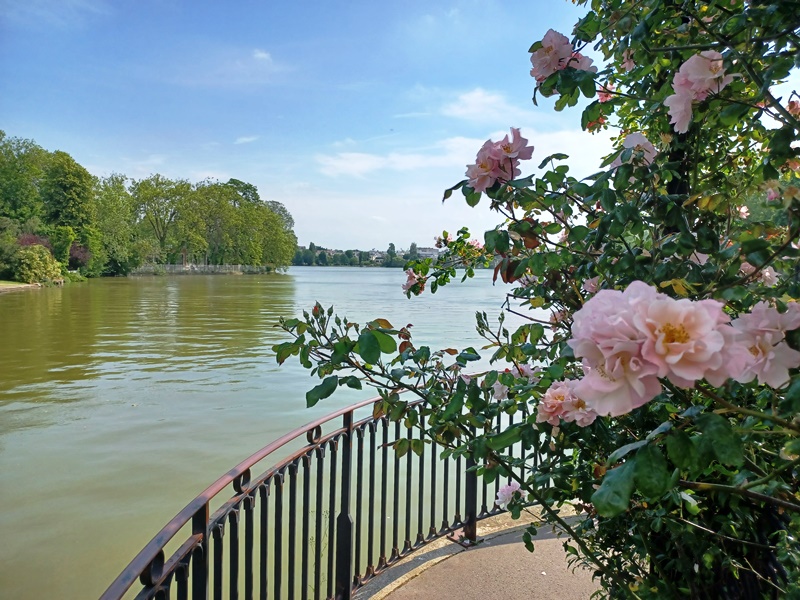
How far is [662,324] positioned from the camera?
583 millimetres

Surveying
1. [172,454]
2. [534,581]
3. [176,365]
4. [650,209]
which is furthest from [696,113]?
[176,365]

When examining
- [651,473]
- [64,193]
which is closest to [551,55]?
[651,473]

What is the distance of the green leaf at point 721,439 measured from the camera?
0.64 metres

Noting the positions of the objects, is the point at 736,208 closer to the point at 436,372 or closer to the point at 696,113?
the point at 696,113

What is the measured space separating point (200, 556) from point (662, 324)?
154 centimetres

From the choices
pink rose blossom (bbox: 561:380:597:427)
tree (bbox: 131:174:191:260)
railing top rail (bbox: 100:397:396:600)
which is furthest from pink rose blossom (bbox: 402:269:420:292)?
tree (bbox: 131:174:191:260)

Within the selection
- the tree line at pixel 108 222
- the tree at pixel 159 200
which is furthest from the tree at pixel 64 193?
the tree at pixel 159 200

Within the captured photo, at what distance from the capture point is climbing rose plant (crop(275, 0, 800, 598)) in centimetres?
64

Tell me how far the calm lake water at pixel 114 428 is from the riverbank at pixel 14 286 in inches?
762

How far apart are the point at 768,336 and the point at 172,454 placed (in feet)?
20.4

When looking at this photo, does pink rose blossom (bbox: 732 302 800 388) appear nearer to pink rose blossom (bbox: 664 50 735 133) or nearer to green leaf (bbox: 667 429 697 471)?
green leaf (bbox: 667 429 697 471)

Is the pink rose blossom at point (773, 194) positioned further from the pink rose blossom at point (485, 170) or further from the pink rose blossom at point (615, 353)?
the pink rose blossom at point (485, 170)

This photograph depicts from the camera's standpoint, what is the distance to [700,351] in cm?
57

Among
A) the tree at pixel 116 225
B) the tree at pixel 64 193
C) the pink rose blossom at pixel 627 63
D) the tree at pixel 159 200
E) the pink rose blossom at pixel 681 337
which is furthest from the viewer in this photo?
the tree at pixel 159 200
